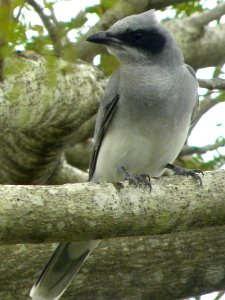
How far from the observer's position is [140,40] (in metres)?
6.20

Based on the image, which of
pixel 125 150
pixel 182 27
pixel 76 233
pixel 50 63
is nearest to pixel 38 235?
pixel 76 233

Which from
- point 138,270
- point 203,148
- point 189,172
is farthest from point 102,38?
point 203,148

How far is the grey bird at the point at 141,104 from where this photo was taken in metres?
6.02

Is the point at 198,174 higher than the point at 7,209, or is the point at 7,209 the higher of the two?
the point at 7,209

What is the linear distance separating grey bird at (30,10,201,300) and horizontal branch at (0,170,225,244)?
1458 millimetres

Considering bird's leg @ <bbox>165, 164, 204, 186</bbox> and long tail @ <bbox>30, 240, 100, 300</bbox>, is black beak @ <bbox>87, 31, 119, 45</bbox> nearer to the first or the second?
bird's leg @ <bbox>165, 164, 204, 186</bbox>

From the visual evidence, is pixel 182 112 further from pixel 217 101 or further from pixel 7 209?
pixel 7 209

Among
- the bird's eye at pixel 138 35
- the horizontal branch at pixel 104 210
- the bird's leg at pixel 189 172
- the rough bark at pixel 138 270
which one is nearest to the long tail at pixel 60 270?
the rough bark at pixel 138 270

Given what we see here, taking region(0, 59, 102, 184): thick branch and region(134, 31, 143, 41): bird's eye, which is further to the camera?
region(134, 31, 143, 41): bird's eye

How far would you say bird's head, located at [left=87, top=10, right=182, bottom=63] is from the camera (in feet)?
19.6

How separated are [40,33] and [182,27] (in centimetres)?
348

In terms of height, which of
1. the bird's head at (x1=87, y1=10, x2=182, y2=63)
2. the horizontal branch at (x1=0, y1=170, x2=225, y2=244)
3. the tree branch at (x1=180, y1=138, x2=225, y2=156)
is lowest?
the tree branch at (x1=180, y1=138, x2=225, y2=156)

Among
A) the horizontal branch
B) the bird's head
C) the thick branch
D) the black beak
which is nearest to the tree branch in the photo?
the thick branch

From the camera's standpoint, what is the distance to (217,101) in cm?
781
